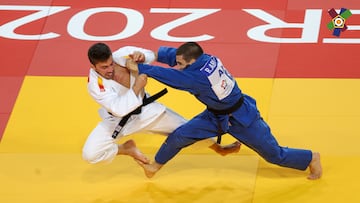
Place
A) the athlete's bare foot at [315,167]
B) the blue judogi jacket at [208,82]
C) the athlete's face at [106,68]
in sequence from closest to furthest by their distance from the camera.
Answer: the blue judogi jacket at [208,82] < the athlete's face at [106,68] < the athlete's bare foot at [315,167]

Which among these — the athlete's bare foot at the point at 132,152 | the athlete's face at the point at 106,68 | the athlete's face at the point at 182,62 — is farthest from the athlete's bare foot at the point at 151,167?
the athlete's face at the point at 182,62

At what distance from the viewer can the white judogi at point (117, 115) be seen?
526 cm

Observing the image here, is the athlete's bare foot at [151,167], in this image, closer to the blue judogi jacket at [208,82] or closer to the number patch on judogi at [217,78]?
the blue judogi jacket at [208,82]

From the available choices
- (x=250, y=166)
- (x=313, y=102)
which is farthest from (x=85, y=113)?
(x=313, y=102)

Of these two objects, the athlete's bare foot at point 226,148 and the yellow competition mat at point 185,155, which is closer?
the yellow competition mat at point 185,155

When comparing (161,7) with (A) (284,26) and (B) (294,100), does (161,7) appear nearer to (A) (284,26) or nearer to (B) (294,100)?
(A) (284,26)

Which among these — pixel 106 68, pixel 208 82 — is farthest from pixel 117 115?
pixel 208 82

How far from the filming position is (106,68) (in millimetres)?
5277

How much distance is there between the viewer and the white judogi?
526 centimetres

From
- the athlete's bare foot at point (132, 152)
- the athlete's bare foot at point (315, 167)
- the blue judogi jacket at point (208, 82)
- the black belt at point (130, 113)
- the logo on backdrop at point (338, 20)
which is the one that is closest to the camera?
the blue judogi jacket at point (208, 82)

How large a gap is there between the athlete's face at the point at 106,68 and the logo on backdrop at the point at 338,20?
294 centimetres

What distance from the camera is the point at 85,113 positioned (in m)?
Answer: 6.66

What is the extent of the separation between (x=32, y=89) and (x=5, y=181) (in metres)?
1.33

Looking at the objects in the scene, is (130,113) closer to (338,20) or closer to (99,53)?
(99,53)
